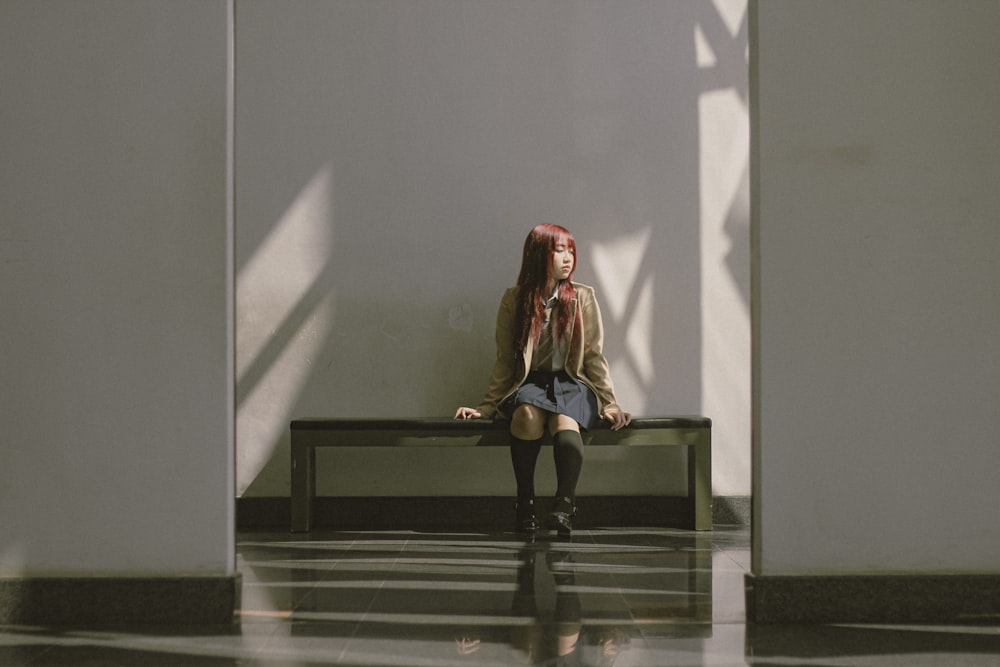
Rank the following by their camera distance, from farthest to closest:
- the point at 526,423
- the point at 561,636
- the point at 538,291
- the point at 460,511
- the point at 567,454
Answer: the point at 460,511 → the point at 538,291 → the point at 526,423 → the point at 567,454 → the point at 561,636

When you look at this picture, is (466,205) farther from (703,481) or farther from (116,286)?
(116,286)

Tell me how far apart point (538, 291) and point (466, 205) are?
622 millimetres

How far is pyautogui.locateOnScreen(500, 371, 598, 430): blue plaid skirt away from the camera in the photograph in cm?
437

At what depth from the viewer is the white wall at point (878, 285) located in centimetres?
256

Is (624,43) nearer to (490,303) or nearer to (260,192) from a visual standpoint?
(490,303)

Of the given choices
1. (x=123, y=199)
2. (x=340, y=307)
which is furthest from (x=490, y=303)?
(x=123, y=199)

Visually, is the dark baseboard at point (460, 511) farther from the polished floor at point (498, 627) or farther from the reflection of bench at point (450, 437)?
the polished floor at point (498, 627)

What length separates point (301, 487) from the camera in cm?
445

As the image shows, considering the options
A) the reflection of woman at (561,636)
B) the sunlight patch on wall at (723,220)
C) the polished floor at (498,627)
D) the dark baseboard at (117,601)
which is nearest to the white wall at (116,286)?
the dark baseboard at (117,601)

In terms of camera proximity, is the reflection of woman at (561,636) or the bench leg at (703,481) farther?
the bench leg at (703,481)

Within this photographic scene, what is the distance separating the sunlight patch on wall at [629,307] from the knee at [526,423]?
1.93 feet

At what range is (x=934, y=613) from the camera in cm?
254

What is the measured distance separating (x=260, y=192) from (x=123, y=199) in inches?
85.7

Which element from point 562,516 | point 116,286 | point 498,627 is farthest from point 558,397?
point 116,286
